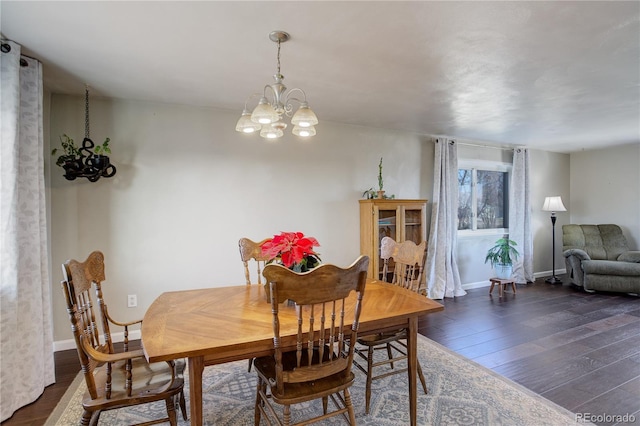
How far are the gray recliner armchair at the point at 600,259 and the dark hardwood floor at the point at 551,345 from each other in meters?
0.21

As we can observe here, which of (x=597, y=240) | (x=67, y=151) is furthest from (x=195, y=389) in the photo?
(x=597, y=240)

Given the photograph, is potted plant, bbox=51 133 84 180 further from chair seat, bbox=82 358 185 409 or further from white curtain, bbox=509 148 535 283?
white curtain, bbox=509 148 535 283

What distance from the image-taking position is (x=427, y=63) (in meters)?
2.44

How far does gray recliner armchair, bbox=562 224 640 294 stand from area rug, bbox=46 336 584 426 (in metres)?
3.57

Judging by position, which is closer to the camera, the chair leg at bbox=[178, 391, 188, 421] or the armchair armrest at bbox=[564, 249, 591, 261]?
the chair leg at bbox=[178, 391, 188, 421]

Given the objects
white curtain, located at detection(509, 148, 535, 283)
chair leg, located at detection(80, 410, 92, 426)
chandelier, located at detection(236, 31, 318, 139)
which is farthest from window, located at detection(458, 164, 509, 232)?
chair leg, located at detection(80, 410, 92, 426)

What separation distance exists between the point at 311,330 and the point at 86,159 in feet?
8.91

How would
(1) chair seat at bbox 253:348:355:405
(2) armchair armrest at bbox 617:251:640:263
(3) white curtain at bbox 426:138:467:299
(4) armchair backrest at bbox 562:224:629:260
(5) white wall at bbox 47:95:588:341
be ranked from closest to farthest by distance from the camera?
(1) chair seat at bbox 253:348:355:405, (5) white wall at bbox 47:95:588:341, (3) white curtain at bbox 426:138:467:299, (2) armchair armrest at bbox 617:251:640:263, (4) armchair backrest at bbox 562:224:629:260

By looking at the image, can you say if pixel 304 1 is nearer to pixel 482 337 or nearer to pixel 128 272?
pixel 128 272

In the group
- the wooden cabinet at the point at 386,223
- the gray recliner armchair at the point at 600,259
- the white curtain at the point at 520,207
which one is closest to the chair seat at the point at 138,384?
the wooden cabinet at the point at 386,223

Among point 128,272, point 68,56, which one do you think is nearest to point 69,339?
point 128,272

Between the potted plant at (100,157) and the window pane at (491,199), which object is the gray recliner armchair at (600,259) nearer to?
the window pane at (491,199)

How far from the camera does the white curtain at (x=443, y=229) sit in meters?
4.70

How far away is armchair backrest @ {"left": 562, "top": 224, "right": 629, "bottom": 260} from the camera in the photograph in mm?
5422
